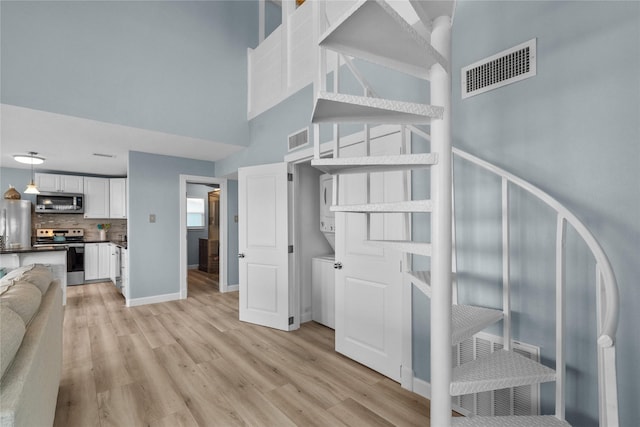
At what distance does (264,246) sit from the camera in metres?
3.76

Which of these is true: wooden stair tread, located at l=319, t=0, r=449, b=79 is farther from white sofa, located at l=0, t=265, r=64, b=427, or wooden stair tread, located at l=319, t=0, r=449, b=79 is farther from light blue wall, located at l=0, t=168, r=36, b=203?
light blue wall, located at l=0, t=168, r=36, b=203

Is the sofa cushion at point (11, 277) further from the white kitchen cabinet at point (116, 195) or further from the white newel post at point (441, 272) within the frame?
the white kitchen cabinet at point (116, 195)

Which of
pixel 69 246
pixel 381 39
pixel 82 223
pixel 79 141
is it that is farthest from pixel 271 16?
pixel 82 223

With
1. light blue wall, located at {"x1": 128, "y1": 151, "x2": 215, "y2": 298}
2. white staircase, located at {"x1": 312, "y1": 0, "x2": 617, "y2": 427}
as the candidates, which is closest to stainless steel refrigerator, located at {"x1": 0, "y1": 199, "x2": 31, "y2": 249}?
light blue wall, located at {"x1": 128, "y1": 151, "x2": 215, "y2": 298}

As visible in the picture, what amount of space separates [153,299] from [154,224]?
120cm

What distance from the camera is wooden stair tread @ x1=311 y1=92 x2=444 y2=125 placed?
A: 1.13 m

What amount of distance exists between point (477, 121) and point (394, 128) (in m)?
0.63

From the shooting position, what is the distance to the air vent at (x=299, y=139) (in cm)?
338

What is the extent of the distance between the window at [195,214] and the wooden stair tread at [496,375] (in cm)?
808

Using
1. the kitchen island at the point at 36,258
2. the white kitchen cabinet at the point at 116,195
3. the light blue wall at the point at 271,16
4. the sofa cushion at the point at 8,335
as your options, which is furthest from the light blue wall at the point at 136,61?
the white kitchen cabinet at the point at 116,195

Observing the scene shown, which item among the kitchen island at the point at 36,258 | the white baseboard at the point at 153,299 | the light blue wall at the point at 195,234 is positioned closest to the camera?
the kitchen island at the point at 36,258

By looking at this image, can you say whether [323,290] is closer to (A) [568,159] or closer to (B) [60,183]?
(A) [568,159]

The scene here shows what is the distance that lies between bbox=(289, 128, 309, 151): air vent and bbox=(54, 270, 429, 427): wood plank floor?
2207mm

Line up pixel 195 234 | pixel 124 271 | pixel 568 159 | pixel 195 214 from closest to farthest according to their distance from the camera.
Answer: pixel 568 159 < pixel 124 271 < pixel 195 234 < pixel 195 214
